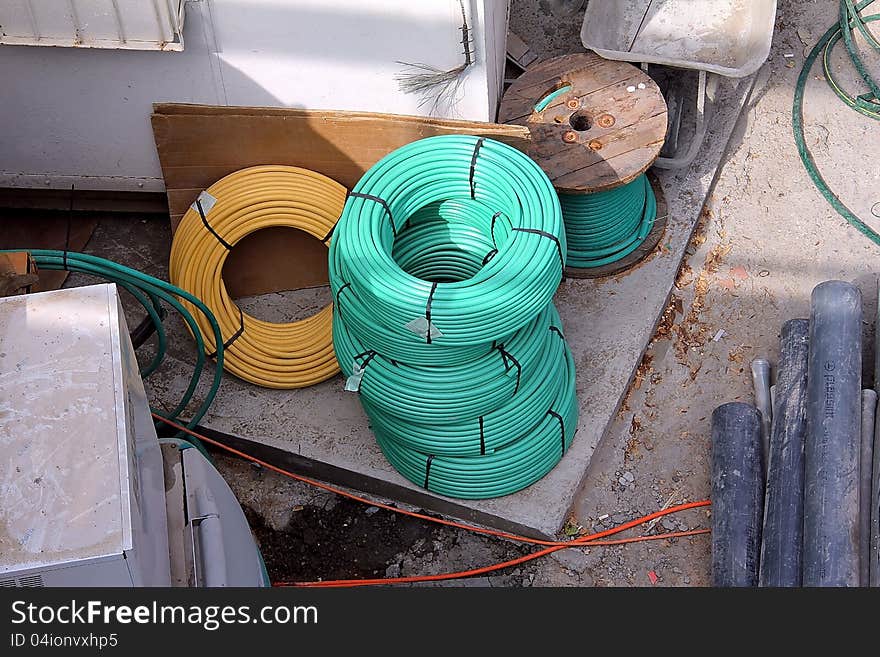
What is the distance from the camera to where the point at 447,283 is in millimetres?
4336

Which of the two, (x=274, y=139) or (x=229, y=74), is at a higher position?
(x=229, y=74)

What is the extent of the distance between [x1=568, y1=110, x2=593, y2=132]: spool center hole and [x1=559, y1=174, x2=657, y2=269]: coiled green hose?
1.24 ft

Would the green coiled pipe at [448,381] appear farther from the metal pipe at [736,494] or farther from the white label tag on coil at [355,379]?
the metal pipe at [736,494]

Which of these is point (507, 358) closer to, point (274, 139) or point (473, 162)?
point (473, 162)

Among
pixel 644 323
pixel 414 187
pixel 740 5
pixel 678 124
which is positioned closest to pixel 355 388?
pixel 414 187

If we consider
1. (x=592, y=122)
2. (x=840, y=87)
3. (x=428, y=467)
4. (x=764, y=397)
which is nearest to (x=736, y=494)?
(x=764, y=397)

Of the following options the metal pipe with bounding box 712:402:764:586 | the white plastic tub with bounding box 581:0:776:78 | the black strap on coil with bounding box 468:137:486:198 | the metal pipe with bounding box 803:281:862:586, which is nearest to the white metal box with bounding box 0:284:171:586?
the black strap on coil with bounding box 468:137:486:198

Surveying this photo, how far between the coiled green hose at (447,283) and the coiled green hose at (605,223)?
967mm

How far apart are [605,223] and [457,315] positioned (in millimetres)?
1744

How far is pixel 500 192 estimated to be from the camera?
4496 millimetres

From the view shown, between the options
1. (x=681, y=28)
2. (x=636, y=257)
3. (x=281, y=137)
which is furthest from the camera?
(x=681, y=28)

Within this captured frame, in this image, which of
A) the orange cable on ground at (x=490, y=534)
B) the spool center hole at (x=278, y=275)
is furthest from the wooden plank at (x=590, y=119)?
the orange cable on ground at (x=490, y=534)

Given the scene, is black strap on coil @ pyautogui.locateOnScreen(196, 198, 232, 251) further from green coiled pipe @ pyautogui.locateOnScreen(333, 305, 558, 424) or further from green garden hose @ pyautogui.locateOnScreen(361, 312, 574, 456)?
green garden hose @ pyautogui.locateOnScreen(361, 312, 574, 456)

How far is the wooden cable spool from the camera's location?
5.27m
